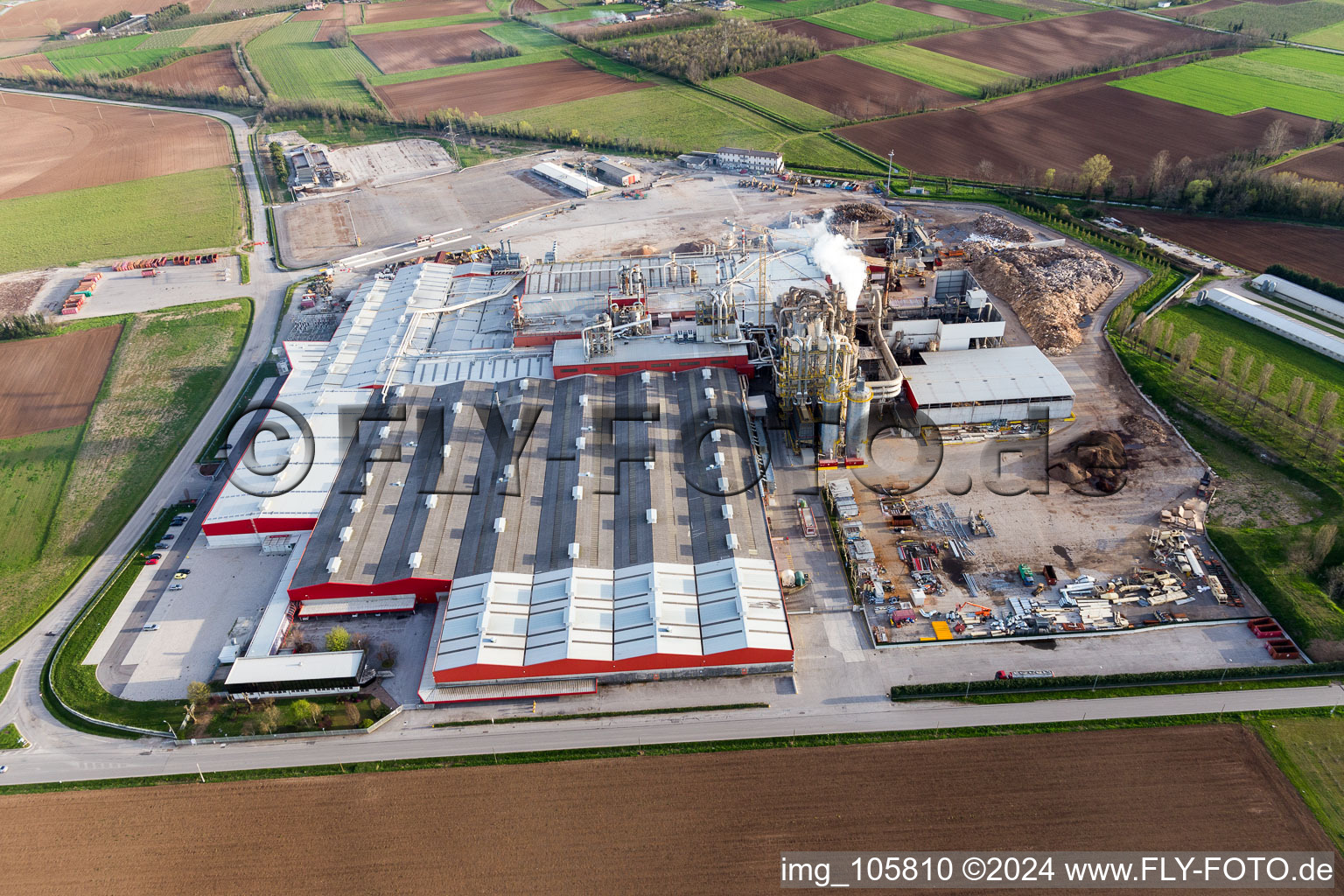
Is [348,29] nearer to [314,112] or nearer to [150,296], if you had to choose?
[314,112]

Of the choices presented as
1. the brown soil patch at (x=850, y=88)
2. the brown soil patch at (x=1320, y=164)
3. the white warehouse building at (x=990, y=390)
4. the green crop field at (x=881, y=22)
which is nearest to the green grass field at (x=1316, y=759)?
the white warehouse building at (x=990, y=390)

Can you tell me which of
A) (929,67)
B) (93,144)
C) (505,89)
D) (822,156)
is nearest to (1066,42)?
(929,67)

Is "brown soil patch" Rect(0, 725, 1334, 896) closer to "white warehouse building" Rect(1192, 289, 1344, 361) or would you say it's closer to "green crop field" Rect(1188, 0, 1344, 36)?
"white warehouse building" Rect(1192, 289, 1344, 361)

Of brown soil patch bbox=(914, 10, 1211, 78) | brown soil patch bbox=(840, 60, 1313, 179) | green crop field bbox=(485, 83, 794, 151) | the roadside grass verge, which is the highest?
brown soil patch bbox=(914, 10, 1211, 78)

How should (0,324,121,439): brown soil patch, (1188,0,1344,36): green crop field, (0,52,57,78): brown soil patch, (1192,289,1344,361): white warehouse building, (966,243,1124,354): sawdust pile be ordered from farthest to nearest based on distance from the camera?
1. (0,52,57,78): brown soil patch
2. (1188,0,1344,36): green crop field
3. (966,243,1124,354): sawdust pile
4. (0,324,121,439): brown soil patch
5. (1192,289,1344,361): white warehouse building

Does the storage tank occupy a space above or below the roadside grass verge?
above

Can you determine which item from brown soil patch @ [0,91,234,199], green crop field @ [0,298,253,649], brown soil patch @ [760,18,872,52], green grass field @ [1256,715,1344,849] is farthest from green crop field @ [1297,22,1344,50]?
brown soil patch @ [0,91,234,199]

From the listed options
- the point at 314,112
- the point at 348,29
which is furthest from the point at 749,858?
the point at 348,29
